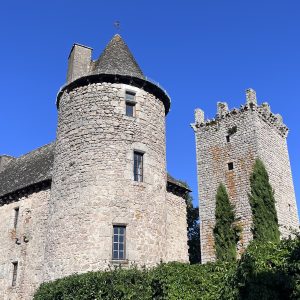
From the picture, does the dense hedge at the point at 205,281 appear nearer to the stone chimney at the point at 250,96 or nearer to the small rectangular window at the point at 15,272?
the small rectangular window at the point at 15,272

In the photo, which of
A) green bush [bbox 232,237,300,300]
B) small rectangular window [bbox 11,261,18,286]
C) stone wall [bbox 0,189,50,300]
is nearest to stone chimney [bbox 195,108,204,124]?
stone wall [bbox 0,189,50,300]

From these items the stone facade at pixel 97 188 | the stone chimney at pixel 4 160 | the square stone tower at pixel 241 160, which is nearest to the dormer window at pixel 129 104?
the stone facade at pixel 97 188

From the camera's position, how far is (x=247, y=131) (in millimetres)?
25000

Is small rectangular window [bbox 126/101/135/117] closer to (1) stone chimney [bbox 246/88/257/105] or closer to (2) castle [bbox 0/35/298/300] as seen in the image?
(2) castle [bbox 0/35/298/300]

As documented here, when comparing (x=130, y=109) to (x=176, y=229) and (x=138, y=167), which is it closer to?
(x=138, y=167)

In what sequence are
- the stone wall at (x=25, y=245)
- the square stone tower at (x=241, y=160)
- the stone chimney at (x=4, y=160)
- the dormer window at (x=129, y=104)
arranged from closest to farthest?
the dormer window at (x=129, y=104) → the stone wall at (x=25, y=245) → the square stone tower at (x=241, y=160) → the stone chimney at (x=4, y=160)

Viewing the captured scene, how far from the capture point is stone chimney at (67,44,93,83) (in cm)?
1930

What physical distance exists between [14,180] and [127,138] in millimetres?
9632

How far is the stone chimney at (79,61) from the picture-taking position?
63.3 ft

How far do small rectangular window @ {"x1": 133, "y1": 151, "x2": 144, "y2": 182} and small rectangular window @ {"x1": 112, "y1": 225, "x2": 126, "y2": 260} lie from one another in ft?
6.96

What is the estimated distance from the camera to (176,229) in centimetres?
2114

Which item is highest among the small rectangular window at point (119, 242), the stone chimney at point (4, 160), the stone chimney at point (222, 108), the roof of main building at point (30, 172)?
the stone chimney at point (222, 108)

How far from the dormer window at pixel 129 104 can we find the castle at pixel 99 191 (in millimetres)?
43

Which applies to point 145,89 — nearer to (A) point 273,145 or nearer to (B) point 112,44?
(B) point 112,44
